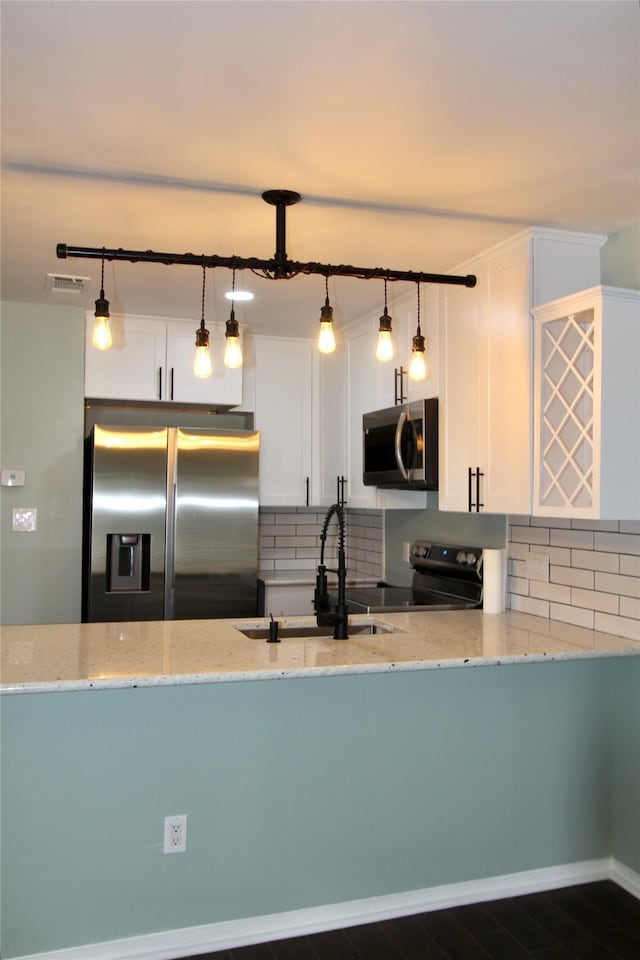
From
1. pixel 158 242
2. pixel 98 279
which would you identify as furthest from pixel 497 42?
pixel 98 279

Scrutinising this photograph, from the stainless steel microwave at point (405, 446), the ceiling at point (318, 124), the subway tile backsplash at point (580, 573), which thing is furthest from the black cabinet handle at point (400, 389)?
the subway tile backsplash at point (580, 573)

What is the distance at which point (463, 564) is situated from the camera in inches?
149

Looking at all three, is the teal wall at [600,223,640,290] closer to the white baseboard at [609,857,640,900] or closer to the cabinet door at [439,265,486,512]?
→ the cabinet door at [439,265,486,512]

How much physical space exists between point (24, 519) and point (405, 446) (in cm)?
205

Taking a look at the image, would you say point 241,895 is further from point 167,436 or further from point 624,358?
point 167,436

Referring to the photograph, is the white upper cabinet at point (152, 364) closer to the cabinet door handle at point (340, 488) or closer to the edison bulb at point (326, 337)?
the cabinet door handle at point (340, 488)

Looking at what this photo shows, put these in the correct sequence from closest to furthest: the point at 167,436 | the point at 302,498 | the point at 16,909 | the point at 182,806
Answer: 1. the point at 16,909
2. the point at 182,806
3. the point at 167,436
4. the point at 302,498

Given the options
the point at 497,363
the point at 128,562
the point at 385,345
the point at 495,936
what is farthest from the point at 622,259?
the point at 128,562

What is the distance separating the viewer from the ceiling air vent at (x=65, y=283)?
11.8ft

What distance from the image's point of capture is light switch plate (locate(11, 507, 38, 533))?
4.20 m

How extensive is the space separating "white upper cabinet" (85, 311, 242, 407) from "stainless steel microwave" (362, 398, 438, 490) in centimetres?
105

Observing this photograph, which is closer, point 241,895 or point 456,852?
point 241,895

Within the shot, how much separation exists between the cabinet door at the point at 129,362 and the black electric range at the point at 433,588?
1.57m

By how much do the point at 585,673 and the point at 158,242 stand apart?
2297mm
